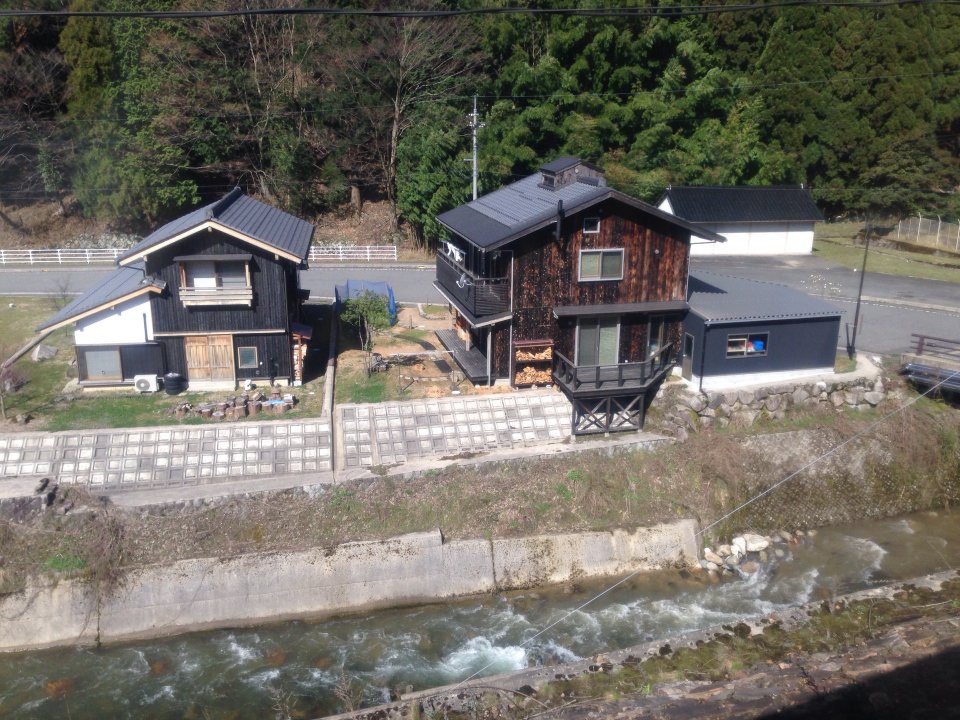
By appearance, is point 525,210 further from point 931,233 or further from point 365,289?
point 931,233

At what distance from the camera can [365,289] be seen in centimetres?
2633

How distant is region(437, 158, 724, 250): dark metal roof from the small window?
6.33 m

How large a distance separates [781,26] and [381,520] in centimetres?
4018

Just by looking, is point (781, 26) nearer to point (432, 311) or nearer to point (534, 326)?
point (432, 311)

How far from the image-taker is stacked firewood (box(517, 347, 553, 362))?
65.3ft

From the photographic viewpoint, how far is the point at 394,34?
3803 centimetres

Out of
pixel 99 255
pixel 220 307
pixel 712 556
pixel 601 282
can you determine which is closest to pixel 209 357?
pixel 220 307

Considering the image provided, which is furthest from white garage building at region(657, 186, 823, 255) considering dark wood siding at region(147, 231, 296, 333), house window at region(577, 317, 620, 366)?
dark wood siding at region(147, 231, 296, 333)

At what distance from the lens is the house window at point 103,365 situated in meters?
19.8

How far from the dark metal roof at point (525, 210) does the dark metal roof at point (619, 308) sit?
6.22 ft

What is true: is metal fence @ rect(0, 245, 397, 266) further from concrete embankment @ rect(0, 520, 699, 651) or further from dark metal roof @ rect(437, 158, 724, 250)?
concrete embankment @ rect(0, 520, 699, 651)

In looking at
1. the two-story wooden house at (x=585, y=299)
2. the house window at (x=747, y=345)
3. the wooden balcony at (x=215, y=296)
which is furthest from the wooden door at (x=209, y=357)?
the house window at (x=747, y=345)

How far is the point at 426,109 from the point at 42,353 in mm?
22160

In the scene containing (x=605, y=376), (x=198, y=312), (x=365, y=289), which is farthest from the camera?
→ (x=365, y=289)
